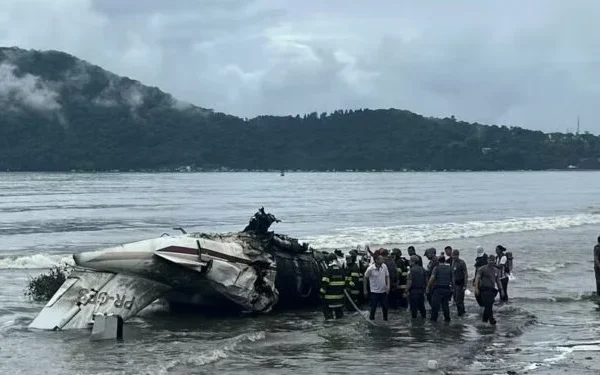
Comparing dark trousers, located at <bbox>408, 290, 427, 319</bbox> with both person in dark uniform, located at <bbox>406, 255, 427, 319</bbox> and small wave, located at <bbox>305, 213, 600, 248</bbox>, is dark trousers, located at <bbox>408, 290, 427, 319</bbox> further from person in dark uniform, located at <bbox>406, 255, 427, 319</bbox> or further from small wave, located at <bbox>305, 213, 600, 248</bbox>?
small wave, located at <bbox>305, 213, 600, 248</bbox>

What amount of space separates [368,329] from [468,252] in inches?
819

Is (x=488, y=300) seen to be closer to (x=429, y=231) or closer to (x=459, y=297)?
(x=459, y=297)

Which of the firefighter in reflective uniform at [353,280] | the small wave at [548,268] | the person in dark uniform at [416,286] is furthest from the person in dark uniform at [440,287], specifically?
the small wave at [548,268]

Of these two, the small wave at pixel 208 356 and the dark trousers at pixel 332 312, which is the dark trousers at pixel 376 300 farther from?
the small wave at pixel 208 356

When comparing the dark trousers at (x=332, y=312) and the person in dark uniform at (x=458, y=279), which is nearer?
the person in dark uniform at (x=458, y=279)

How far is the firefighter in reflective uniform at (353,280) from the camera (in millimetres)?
21578

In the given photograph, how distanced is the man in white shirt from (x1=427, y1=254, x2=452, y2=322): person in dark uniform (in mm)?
988

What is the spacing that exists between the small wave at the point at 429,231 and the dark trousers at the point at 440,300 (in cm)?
2345

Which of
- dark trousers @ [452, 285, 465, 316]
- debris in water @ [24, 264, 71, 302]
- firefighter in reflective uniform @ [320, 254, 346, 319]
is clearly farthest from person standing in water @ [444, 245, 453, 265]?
debris in water @ [24, 264, 71, 302]

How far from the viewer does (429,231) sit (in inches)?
2028

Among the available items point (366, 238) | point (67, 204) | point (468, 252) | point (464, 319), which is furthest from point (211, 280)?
point (67, 204)

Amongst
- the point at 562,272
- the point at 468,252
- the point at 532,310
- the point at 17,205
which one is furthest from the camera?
the point at 17,205

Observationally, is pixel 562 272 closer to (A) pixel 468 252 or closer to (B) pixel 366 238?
(A) pixel 468 252

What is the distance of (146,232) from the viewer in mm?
52219
